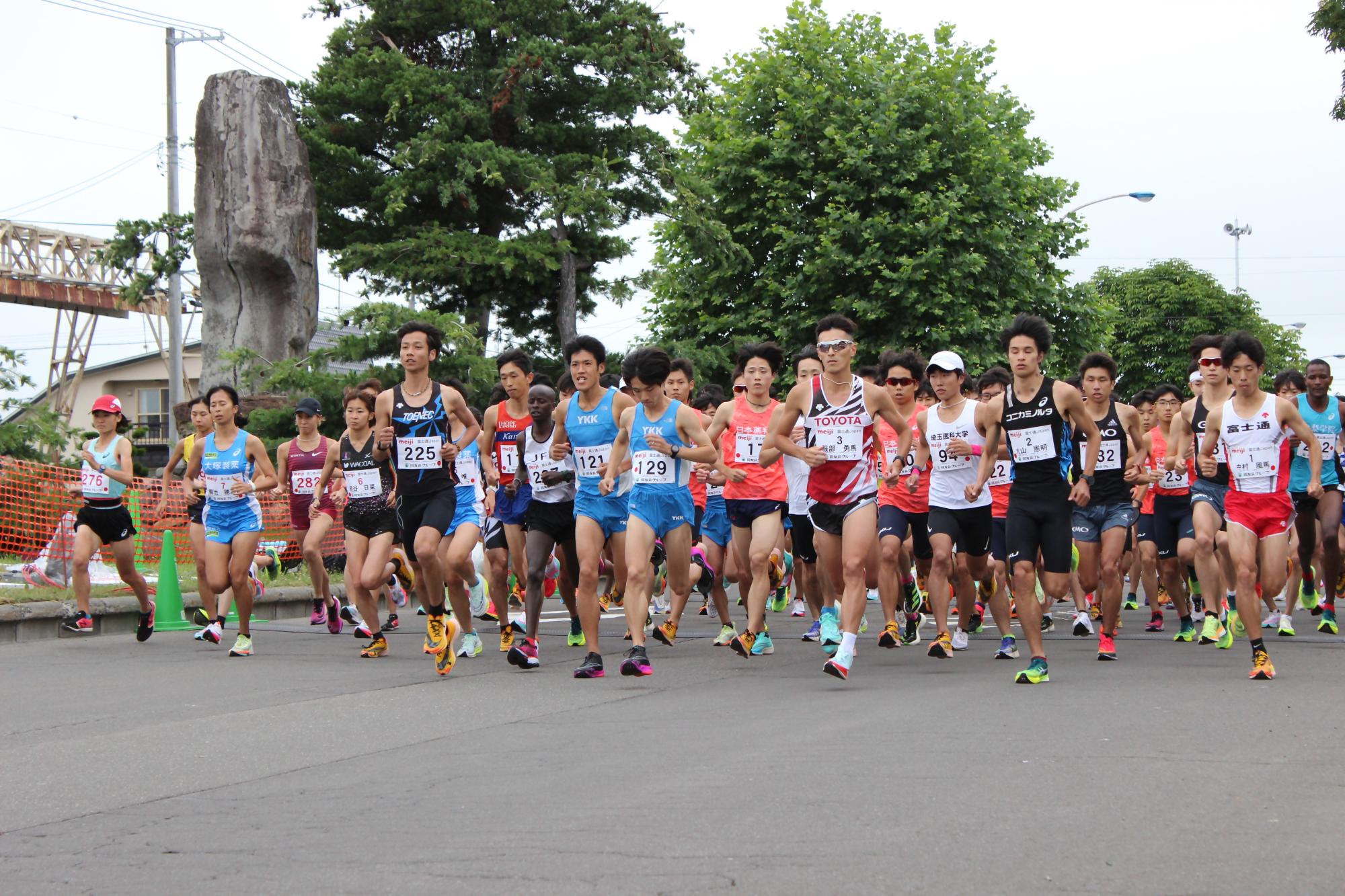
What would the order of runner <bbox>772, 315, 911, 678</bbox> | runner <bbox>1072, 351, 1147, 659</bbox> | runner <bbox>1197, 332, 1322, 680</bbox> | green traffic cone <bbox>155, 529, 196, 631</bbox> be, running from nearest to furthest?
runner <bbox>1197, 332, 1322, 680</bbox>
runner <bbox>772, 315, 911, 678</bbox>
runner <bbox>1072, 351, 1147, 659</bbox>
green traffic cone <bbox>155, 529, 196, 631</bbox>

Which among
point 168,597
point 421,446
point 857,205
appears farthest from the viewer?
point 857,205

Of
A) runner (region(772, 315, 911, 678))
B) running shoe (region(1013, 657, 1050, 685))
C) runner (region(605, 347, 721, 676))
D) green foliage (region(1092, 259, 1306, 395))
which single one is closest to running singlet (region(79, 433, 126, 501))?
runner (region(605, 347, 721, 676))

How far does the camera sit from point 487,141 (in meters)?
29.1

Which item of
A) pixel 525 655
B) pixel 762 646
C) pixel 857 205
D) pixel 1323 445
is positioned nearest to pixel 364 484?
pixel 525 655

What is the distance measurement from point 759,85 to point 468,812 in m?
33.3

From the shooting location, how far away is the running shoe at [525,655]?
10625 mm

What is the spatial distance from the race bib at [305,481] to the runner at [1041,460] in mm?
7212

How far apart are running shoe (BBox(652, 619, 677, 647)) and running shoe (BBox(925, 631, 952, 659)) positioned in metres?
2.21

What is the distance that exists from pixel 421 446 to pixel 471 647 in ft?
5.49

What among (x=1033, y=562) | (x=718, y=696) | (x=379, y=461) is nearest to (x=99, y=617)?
(x=379, y=461)

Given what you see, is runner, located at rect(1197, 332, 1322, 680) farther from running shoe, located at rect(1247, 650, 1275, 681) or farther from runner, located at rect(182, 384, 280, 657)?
runner, located at rect(182, 384, 280, 657)

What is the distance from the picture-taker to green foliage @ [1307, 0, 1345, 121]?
76.2 feet

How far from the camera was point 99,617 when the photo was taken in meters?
14.4

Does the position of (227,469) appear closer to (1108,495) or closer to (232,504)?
(232,504)
